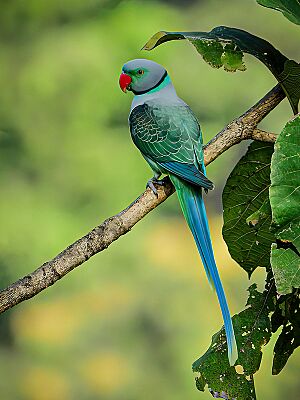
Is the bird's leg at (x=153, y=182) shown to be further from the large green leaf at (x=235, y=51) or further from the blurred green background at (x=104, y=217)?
the blurred green background at (x=104, y=217)

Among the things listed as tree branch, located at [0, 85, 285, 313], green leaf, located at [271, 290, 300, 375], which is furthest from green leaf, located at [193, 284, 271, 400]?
tree branch, located at [0, 85, 285, 313]

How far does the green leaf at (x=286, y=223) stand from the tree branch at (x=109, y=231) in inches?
6.8

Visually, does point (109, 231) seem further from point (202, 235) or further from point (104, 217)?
point (104, 217)

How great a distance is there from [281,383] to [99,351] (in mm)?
633

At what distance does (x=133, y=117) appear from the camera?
4.11 ft

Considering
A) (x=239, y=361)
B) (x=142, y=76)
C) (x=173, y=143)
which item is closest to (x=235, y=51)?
(x=173, y=143)

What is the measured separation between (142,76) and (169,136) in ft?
0.56

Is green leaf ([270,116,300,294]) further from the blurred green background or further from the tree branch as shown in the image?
the blurred green background

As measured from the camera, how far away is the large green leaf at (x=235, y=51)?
0.99m

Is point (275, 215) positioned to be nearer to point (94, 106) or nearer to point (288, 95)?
point (288, 95)

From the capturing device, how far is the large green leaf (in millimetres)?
993

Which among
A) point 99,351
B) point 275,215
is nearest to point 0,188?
point 99,351

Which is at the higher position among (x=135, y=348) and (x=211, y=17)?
(x=211, y=17)

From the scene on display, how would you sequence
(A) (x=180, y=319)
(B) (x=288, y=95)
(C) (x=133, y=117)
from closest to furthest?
(B) (x=288, y=95) < (C) (x=133, y=117) < (A) (x=180, y=319)
